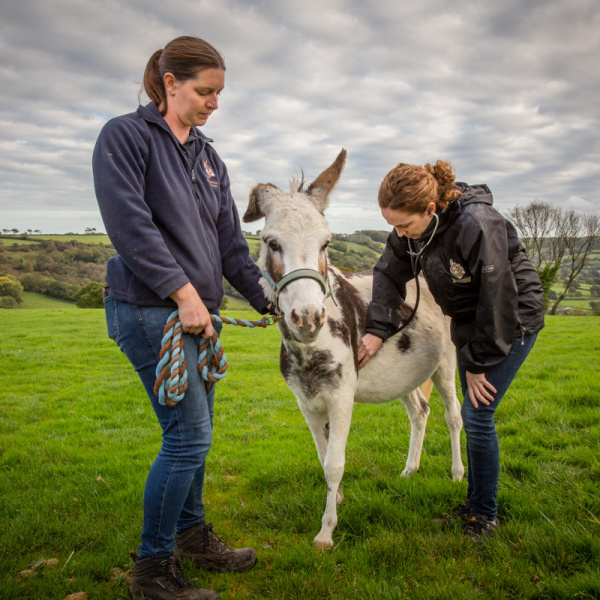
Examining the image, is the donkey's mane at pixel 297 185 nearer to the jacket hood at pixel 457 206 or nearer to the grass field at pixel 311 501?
the jacket hood at pixel 457 206

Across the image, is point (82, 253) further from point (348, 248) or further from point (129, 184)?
point (129, 184)

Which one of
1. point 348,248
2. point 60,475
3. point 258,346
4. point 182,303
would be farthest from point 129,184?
point 258,346

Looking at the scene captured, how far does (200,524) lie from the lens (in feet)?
9.95

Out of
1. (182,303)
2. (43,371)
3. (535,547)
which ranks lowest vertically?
(43,371)

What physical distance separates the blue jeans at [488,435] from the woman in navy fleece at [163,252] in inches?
72.1

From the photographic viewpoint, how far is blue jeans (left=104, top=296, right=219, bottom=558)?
2.38 meters

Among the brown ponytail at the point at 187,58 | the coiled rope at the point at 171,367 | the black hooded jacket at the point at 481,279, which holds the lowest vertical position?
the coiled rope at the point at 171,367

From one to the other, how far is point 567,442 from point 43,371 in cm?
1010

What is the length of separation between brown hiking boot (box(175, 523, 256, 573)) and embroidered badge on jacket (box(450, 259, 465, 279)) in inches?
92.6

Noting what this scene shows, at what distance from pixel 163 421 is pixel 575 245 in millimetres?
A: 43855

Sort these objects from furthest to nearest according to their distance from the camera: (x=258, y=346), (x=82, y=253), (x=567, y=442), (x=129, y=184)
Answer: (x=82, y=253) < (x=258, y=346) < (x=567, y=442) < (x=129, y=184)

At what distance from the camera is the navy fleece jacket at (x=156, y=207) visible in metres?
2.20

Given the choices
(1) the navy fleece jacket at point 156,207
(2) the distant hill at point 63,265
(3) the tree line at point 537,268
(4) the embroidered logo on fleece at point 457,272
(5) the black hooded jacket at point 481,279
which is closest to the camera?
(1) the navy fleece jacket at point 156,207

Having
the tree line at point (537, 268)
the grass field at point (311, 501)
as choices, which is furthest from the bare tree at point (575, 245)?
the grass field at point (311, 501)
